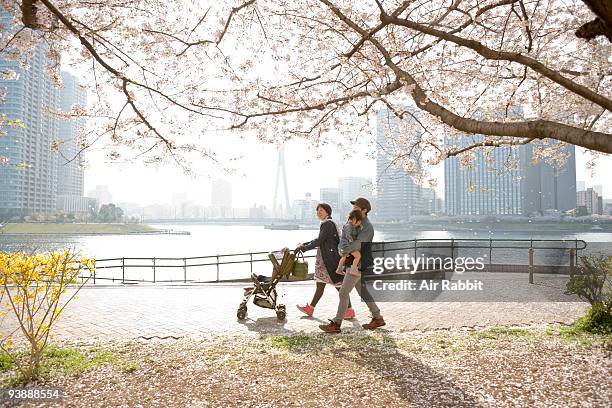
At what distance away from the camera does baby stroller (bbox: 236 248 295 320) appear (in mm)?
6293

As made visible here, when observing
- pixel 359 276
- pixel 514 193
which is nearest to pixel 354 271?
pixel 359 276

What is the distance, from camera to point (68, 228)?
3760 inches

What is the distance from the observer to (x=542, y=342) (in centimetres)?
484

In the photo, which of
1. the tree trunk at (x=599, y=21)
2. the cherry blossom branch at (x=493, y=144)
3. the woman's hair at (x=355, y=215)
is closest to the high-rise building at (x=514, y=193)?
the cherry blossom branch at (x=493, y=144)

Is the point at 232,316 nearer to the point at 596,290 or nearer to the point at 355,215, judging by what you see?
the point at 355,215

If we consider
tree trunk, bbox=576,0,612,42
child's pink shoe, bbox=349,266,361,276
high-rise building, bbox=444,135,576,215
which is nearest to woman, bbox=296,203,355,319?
child's pink shoe, bbox=349,266,361,276

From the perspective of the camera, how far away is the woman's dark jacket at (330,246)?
619 centimetres

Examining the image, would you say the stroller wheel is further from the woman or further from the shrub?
the shrub

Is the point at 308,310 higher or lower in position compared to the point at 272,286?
lower

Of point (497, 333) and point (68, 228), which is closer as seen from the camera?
point (497, 333)

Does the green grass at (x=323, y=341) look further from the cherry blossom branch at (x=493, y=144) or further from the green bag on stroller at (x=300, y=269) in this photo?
the cherry blossom branch at (x=493, y=144)

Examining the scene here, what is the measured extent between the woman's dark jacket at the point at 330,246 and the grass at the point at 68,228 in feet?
335

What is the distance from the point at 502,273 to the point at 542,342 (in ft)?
25.8

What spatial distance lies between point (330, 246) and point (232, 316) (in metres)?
2.09
